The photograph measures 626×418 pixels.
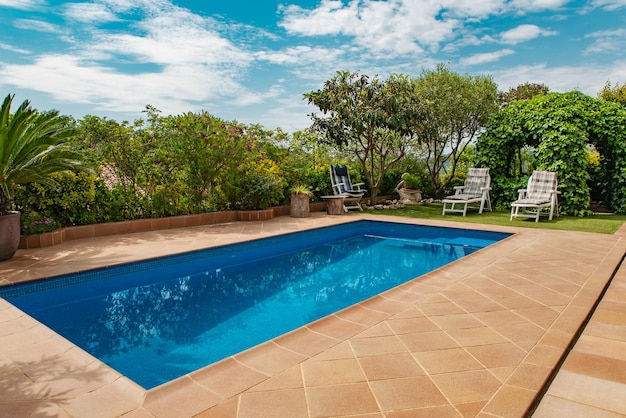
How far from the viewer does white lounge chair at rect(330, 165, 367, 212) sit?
10.3m

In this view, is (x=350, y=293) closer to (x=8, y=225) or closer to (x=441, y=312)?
A: (x=441, y=312)

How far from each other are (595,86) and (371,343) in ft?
72.8

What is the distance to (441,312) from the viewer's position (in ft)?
11.0

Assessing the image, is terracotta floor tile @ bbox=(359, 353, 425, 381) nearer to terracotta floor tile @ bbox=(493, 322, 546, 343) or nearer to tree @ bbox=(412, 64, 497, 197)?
terracotta floor tile @ bbox=(493, 322, 546, 343)

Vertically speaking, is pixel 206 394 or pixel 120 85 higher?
pixel 120 85

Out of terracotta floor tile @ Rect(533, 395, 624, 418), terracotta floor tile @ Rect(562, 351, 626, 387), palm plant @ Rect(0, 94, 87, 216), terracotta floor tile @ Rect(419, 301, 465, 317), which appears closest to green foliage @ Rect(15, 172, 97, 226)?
palm plant @ Rect(0, 94, 87, 216)

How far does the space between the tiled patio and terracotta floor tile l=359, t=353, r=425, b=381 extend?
0.04 ft

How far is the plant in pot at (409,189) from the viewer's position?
1275 centimetres

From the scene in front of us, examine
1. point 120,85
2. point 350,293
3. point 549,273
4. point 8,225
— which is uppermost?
point 120,85

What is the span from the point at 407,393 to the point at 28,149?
551 centimetres

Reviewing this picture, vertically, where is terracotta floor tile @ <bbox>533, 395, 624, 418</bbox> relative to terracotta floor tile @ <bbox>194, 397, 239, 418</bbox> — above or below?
above

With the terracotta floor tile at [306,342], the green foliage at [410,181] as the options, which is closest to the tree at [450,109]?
the green foliage at [410,181]

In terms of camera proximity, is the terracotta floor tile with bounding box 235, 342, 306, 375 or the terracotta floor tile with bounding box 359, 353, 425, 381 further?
the terracotta floor tile with bounding box 235, 342, 306, 375

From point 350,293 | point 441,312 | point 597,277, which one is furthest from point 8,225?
point 597,277
